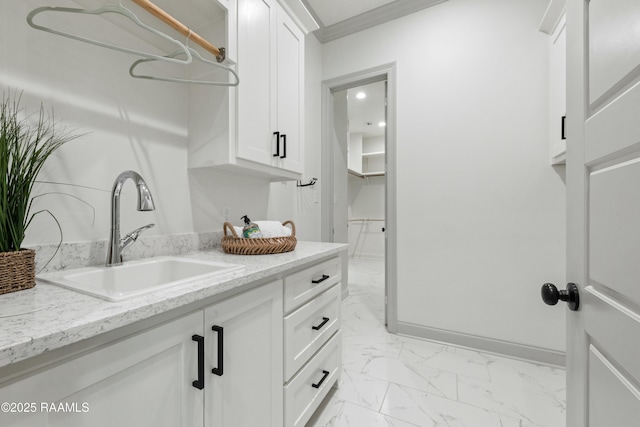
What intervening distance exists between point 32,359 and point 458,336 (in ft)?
7.80

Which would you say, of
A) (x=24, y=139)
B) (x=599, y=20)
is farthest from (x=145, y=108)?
(x=599, y=20)

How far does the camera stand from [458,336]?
2.08 meters

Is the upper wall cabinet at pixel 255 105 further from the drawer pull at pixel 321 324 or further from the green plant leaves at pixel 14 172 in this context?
the drawer pull at pixel 321 324

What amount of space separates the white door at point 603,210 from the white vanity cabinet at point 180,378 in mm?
904

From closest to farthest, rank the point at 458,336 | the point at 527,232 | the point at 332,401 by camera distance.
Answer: the point at 332,401 → the point at 527,232 → the point at 458,336

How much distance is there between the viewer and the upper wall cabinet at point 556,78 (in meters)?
1.58

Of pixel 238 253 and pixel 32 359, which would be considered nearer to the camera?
pixel 32 359

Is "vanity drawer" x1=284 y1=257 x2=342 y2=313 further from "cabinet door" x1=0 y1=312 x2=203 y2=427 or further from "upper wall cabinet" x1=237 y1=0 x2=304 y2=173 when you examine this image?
"upper wall cabinet" x1=237 y1=0 x2=304 y2=173

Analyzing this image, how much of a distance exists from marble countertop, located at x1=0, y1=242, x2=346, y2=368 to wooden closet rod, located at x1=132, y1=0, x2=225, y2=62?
3.09 ft

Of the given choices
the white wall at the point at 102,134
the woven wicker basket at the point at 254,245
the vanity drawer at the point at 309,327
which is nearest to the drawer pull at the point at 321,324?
the vanity drawer at the point at 309,327

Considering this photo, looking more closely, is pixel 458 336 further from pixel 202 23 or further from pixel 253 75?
pixel 202 23

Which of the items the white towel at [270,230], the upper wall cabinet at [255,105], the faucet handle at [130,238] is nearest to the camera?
the faucet handle at [130,238]

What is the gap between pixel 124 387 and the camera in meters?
0.56

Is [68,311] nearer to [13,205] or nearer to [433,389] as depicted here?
[13,205]
